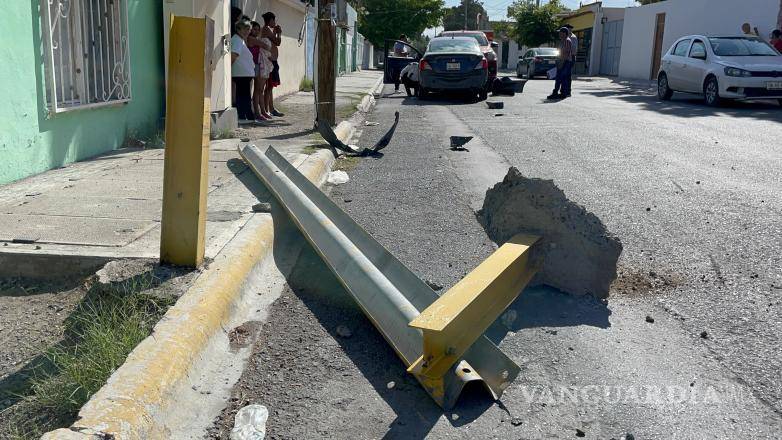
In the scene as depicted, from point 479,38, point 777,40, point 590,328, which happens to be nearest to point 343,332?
point 590,328

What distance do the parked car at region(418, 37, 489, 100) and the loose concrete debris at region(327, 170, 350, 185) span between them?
10.1 metres

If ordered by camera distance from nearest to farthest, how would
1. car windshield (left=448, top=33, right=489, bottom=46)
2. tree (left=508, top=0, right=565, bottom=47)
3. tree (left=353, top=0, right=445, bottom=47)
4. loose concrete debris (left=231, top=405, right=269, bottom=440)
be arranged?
loose concrete debris (left=231, top=405, right=269, bottom=440)
car windshield (left=448, top=33, right=489, bottom=46)
tree (left=508, top=0, right=565, bottom=47)
tree (left=353, top=0, right=445, bottom=47)

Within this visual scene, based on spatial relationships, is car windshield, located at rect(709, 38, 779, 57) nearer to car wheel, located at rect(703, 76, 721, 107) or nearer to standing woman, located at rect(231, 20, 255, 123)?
car wheel, located at rect(703, 76, 721, 107)

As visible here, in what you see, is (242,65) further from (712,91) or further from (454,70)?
(712,91)

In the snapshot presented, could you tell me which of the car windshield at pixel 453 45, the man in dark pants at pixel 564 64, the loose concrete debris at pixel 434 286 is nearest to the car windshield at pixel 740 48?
the man in dark pants at pixel 564 64

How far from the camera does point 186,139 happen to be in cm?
377

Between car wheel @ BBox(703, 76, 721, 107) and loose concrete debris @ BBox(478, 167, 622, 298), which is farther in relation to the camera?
car wheel @ BBox(703, 76, 721, 107)

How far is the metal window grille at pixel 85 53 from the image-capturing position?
683 centimetres

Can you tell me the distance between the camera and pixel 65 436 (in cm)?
231

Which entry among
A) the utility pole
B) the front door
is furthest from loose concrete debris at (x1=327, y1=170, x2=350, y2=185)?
the front door

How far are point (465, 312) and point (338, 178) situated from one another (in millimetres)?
4700

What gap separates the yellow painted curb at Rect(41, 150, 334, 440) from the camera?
245 centimetres

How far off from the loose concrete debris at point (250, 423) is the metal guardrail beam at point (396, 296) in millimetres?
635

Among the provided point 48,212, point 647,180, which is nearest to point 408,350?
point 48,212
